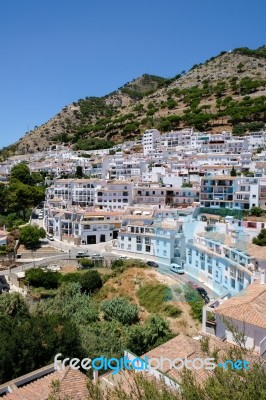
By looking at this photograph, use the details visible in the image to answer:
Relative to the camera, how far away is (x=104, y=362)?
16156 mm

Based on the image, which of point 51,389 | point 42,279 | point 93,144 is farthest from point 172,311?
point 93,144

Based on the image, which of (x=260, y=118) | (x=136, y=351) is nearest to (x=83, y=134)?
(x=260, y=118)

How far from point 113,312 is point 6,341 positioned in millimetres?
11083

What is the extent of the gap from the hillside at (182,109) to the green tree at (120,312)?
65.2 meters

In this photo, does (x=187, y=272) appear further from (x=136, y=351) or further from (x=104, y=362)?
(x=104, y=362)

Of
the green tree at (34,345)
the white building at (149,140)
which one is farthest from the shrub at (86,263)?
the white building at (149,140)

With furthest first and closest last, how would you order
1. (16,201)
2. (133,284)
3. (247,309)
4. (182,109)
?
(182,109) < (16,201) < (133,284) < (247,309)

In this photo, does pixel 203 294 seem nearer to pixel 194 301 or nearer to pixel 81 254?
pixel 194 301

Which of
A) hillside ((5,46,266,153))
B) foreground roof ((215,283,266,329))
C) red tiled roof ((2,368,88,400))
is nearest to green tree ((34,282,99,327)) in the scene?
red tiled roof ((2,368,88,400))

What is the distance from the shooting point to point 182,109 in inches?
4309

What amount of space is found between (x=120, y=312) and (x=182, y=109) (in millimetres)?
92061

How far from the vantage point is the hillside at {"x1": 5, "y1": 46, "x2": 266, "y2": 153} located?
3701 inches

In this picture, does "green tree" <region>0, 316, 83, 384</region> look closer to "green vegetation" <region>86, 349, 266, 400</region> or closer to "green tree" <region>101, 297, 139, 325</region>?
"green tree" <region>101, 297, 139, 325</region>

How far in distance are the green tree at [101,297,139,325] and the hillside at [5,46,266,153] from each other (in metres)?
65.2
